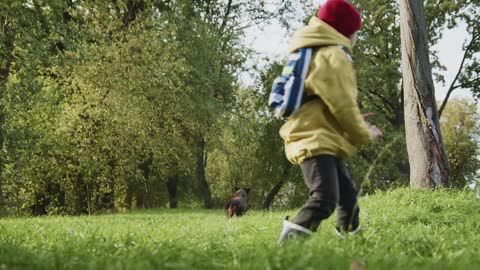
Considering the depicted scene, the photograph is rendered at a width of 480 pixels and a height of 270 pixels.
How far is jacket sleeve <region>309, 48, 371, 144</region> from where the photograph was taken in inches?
146

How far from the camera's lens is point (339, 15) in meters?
4.14

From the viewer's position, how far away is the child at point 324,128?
12.2ft

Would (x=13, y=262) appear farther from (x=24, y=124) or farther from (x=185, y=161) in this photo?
(x=185, y=161)

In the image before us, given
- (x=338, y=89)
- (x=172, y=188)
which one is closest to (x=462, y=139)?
(x=172, y=188)

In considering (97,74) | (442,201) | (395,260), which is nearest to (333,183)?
(395,260)

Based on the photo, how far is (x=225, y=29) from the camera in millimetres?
29828

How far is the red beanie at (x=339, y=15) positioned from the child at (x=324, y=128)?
17 cm

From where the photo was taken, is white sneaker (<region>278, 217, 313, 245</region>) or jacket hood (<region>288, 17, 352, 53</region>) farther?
jacket hood (<region>288, 17, 352, 53</region>)

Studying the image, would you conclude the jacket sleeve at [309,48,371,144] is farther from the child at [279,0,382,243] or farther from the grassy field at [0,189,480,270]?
the grassy field at [0,189,480,270]

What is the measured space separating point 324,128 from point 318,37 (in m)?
0.73

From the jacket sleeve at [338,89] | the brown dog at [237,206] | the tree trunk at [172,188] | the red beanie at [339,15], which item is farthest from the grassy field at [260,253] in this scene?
the tree trunk at [172,188]

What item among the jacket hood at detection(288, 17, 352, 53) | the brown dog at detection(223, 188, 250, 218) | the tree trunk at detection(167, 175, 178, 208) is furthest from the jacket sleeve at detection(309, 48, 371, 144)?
the tree trunk at detection(167, 175, 178, 208)

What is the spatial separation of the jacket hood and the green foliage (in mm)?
29327

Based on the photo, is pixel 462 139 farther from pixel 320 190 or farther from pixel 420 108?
pixel 320 190
